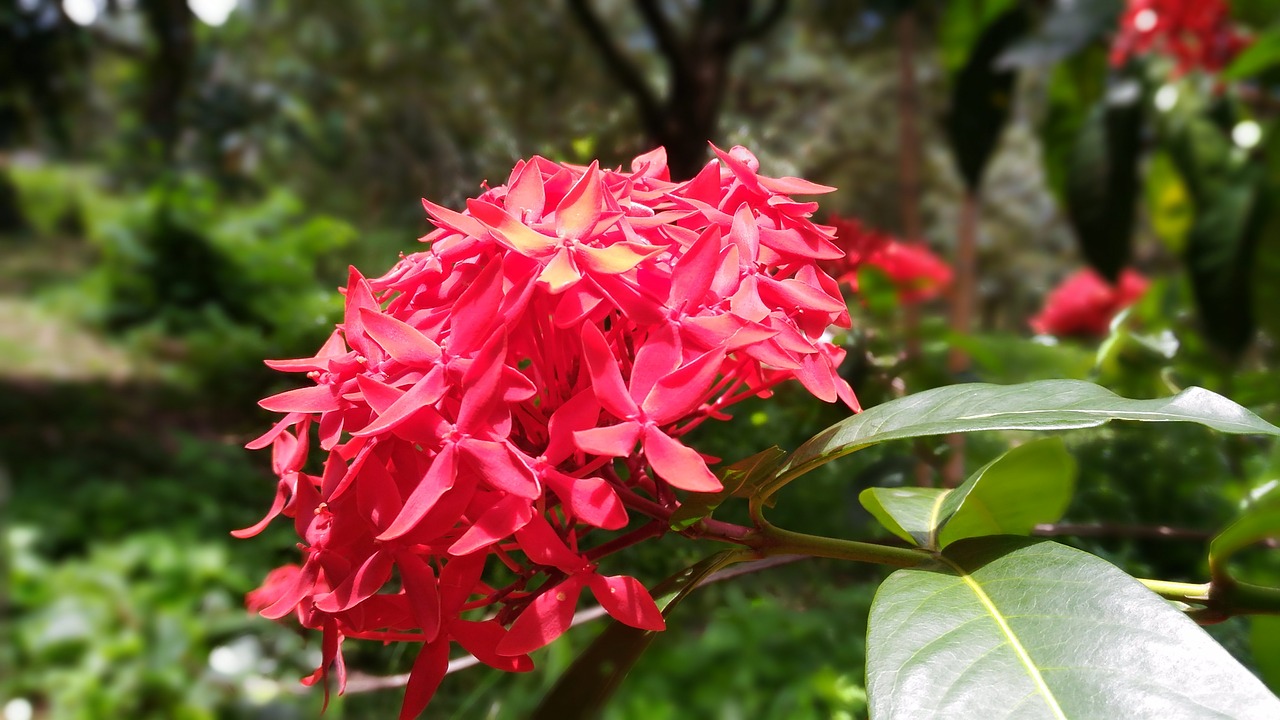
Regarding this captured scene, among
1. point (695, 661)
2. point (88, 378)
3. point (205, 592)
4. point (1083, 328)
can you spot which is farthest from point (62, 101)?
point (1083, 328)

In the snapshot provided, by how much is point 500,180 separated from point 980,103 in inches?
38.0

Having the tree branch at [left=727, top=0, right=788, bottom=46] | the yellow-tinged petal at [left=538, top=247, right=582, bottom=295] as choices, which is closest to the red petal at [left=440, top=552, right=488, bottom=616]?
the yellow-tinged petal at [left=538, top=247, right=582, bottom=295]


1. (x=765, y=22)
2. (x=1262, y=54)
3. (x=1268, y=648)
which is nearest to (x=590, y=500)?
(x=1268, y=648)

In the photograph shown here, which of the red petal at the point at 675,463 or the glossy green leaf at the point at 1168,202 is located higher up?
the red petal at the point at 675,463

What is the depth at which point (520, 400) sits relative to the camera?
33cm

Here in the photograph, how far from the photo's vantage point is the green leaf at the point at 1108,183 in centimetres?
135

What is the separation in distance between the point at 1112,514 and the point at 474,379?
590 mm

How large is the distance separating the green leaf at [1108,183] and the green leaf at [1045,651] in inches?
46.6

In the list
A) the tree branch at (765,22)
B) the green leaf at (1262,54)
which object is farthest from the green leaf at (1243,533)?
the tree branch at (765,22)

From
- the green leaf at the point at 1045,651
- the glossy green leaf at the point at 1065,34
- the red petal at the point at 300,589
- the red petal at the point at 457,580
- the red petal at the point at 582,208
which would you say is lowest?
the green leaf at the point at 1045,651

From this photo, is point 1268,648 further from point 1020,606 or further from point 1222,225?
point 1222,225

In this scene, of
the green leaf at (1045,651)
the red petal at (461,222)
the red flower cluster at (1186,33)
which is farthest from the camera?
the red flower cluster at (1186,33)

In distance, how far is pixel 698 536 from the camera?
369mm

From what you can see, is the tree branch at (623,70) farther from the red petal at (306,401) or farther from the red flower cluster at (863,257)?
the red petal at (306,401)
